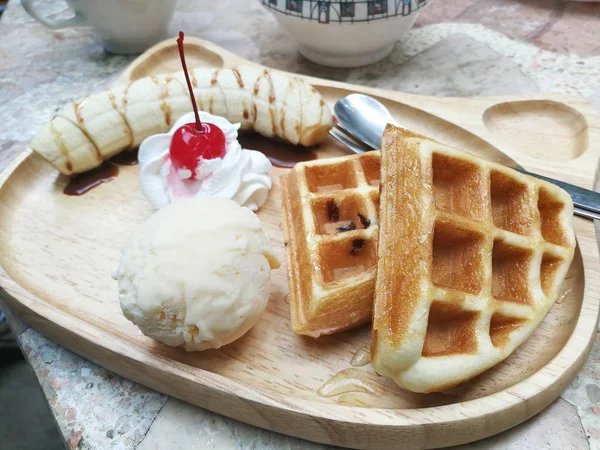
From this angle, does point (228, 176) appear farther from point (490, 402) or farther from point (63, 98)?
point (63, 98)

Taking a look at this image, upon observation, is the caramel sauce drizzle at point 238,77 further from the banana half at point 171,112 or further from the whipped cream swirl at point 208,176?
the whipped cream swirl at point 208,176

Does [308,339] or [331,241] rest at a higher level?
[331,241]

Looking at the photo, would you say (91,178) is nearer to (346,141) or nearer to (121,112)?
(121,112)

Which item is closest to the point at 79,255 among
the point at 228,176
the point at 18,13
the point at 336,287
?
the point at 228,176

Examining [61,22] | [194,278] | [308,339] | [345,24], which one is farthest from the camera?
[61,22]

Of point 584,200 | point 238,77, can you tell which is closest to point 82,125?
point 238,77

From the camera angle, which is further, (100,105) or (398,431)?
(100,105)

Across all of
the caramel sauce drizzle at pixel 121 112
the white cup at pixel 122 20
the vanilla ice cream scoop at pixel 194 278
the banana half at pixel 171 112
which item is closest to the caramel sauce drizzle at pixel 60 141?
the banana half at pixel 171 112
